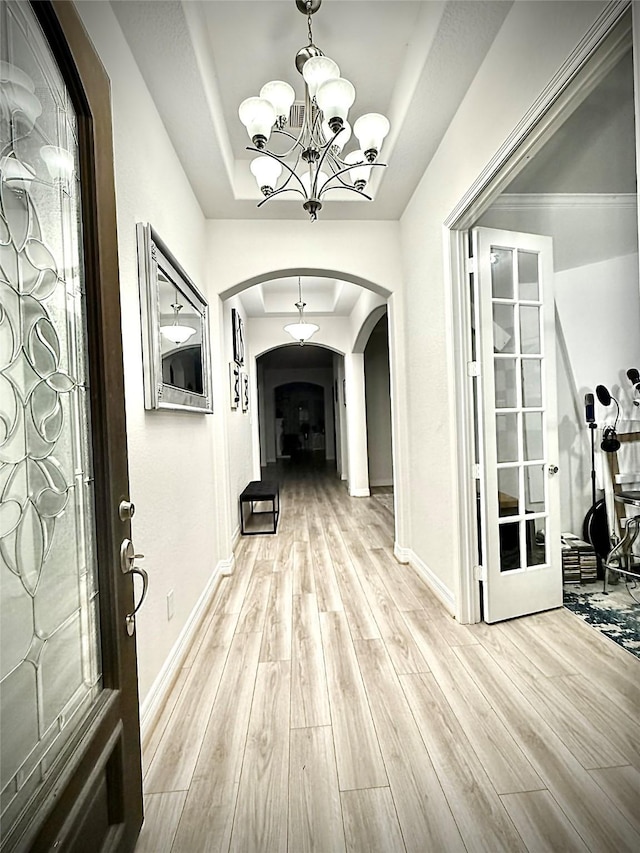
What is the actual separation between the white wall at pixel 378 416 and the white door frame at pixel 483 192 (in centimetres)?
557

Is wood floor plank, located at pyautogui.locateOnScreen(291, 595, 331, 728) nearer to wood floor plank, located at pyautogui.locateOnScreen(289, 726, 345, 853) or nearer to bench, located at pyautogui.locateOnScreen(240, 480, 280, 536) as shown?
wood floor plank, located at pyautogui.locateOnScreen(289, 726, 345, 853)

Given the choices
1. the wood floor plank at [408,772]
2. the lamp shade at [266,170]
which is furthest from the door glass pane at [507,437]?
the lamp shade at [266,170]

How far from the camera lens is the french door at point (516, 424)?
2.71 m

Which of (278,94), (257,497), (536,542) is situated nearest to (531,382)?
(536,542)

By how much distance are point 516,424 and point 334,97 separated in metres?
1.99

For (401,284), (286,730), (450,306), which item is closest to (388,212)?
(401,284)

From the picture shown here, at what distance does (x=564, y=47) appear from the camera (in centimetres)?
157

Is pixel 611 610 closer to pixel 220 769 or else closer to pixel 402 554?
pixel 402 554

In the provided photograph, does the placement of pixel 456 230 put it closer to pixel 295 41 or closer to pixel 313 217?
pixel 313 217

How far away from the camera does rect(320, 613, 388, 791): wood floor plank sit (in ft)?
5.27

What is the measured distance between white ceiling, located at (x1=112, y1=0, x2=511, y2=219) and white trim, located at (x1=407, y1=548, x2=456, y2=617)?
274 cm

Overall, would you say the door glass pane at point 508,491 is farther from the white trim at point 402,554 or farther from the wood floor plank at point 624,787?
the wood floor plank at point 624,787

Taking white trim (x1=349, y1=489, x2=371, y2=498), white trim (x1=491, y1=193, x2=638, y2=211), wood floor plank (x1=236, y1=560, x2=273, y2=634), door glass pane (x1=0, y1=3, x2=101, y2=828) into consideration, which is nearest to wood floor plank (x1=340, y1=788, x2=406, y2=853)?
door glass pane (x1=0, y1=3, x2=101, y2=828)

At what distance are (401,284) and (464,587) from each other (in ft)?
7.78
